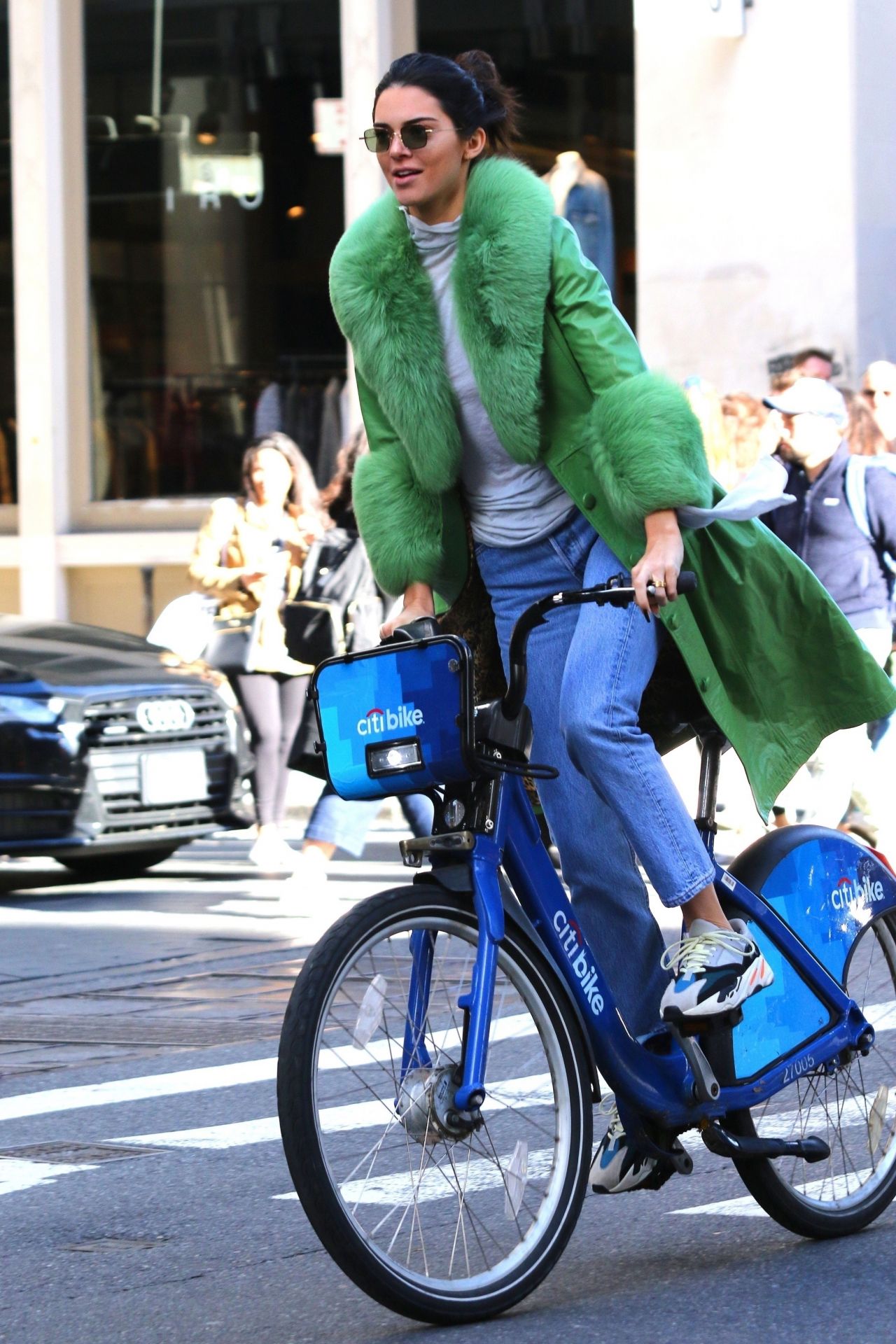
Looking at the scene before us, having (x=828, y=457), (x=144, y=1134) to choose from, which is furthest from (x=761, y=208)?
(x=144, y=1134)

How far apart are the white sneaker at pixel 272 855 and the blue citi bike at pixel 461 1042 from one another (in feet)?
21.6

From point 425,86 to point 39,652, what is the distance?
656 cm

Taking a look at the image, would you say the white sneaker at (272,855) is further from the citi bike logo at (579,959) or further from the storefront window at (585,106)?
the citi bike logo at (579,959)

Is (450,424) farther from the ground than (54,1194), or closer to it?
farther from the ground

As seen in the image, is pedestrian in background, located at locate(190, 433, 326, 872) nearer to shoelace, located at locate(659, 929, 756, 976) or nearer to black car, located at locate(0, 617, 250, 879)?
black car, located at locate(0, 617, 250, 879)

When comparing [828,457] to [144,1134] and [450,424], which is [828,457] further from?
[450,424]

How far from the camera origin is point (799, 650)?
4.32 meters

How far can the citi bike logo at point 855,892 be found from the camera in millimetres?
4426

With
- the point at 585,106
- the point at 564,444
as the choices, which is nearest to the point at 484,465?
the point at 564,444

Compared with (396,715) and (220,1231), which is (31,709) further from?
(396,715)

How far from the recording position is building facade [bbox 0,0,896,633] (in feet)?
43.1

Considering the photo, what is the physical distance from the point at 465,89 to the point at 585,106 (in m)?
10.4

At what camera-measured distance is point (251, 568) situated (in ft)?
35.2

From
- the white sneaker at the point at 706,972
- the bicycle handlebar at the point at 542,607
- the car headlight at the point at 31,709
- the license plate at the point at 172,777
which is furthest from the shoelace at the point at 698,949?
the license plate at the point at 172,777
